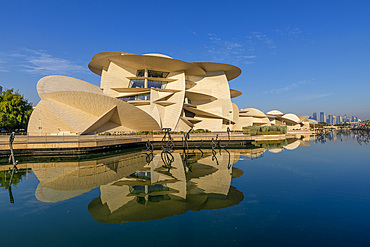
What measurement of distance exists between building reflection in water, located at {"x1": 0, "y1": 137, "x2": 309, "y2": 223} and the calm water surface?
4 cm

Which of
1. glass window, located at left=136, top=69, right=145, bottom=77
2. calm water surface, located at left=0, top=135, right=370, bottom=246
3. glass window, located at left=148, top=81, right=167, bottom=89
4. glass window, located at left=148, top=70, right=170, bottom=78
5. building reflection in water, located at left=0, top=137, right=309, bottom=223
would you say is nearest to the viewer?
calm water surface, located at left=0, top=135, right=370, bottom=246

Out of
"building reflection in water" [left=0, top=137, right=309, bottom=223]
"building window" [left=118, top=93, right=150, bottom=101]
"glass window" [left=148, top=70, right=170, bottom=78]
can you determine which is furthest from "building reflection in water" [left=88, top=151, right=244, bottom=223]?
"glass window" [left=148, top=70, right=170, bottom=78]

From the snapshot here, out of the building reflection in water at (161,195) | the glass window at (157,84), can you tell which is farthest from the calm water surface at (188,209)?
the glass window at (157,84)

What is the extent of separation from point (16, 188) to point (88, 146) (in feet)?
34.3

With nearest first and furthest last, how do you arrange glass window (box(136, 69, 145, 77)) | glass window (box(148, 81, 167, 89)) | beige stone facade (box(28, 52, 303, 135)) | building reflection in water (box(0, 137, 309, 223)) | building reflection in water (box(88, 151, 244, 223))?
building reflection in water (box(88, 151, 244, 223)), building reflection in water (box(0, 137, 309, 223)), beige stone facade (box(28, 52, 303, 135)), glass window (box(148, 81, 167, 89)), glass window (box(136, 69, 145, 77))

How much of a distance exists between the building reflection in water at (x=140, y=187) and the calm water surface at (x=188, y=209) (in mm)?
38

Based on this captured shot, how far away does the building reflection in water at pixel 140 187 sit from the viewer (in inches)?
282

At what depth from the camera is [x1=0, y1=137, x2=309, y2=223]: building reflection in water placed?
7160mm

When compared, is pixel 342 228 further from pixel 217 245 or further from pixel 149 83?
pixel 149 83

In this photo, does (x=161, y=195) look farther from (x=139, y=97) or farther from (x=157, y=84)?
(x=157, y=84)

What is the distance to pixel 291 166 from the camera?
47.1ft

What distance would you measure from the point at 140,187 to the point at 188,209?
10.8ft

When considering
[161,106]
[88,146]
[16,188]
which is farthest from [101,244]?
[161,106]

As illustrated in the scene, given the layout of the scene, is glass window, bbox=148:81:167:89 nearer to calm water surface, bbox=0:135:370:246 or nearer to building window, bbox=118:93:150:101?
building window, bbox=118:93:150:101
